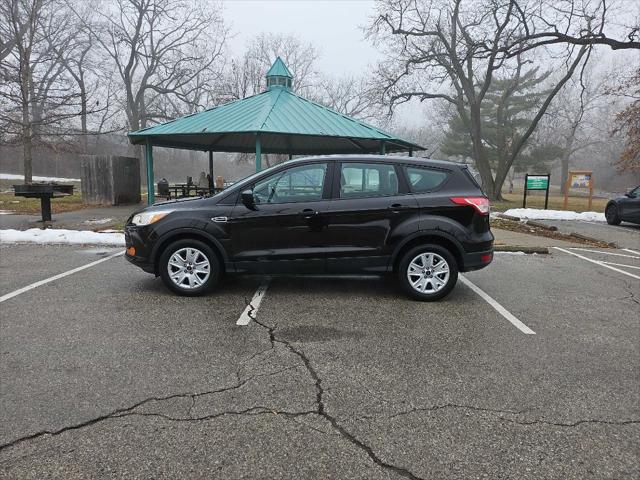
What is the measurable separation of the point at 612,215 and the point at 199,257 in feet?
48.2

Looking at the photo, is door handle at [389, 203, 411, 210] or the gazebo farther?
the gazebo

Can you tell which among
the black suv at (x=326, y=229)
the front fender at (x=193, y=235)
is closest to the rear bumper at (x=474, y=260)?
the black suv at (x=326, y=229)

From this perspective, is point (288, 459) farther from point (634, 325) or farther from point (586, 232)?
point (586, 232)

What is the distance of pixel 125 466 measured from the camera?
2.39 metres

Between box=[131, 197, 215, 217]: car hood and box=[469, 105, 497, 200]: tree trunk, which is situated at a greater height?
box=[469, 105, 497, 200]: tree trunk

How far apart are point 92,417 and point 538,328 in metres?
4.14

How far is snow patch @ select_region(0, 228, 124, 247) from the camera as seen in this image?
368 inches

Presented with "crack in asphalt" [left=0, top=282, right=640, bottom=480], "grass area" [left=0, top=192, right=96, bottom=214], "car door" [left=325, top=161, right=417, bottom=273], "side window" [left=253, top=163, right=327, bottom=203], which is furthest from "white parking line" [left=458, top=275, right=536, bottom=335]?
"grass area" [left=0, top=192, right=96, bottom=214]

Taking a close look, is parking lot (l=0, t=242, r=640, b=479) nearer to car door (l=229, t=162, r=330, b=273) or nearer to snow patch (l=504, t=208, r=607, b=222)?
car door (l=229, t=162, r=330, b=273)

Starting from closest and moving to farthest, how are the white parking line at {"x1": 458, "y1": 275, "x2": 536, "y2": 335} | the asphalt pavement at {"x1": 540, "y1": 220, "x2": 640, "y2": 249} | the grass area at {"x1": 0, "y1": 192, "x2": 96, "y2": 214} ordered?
the white parking line at {"x1": 458, "y1": 275, "x2": 536, "y2": 335} < the asphalt pavement at {"x1": 540, "y1": 220, "x2": 640, "y2": 249} < the grass area at {"x1": 0, "y1": 192, "x2": 96, "y2": 214}

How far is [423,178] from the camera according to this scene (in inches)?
220

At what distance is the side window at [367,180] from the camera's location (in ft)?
18.1

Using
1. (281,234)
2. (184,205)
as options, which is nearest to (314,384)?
(281,234)

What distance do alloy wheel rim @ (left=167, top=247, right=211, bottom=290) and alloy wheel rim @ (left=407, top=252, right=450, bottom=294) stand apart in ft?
8.14
